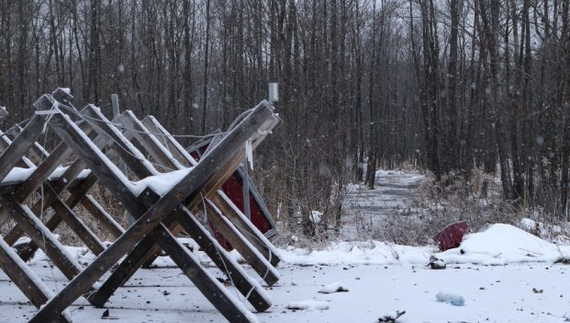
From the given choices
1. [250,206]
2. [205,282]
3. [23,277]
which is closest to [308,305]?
[205,282]

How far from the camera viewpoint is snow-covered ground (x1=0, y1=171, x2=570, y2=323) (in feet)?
14.6

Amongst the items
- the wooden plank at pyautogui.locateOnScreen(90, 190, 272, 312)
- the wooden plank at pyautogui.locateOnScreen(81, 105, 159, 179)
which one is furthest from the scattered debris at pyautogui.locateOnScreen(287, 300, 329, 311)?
the wooden plank at pyautogui.locateOnScreen(81, 105, 159, 179)

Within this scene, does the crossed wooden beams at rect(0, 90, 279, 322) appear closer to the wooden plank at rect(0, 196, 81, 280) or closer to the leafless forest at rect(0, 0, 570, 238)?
the wooden plank at rect(0, 196, 81, 280)

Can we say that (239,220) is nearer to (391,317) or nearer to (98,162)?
(391,317)

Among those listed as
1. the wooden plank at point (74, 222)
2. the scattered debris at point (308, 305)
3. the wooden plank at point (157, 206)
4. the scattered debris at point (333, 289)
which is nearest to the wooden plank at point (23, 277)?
the wooden plank at point (157, 206)

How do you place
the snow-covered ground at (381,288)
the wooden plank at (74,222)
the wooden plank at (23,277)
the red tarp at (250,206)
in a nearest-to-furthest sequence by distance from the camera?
Answer: the wooden plank at (23,277)
the snow-covered ground at (381,288)
the wooden plank at (74,222)
the red tarp at (250,206)

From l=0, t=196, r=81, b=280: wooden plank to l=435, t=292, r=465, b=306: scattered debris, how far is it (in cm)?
280

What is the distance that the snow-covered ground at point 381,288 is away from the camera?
444cm

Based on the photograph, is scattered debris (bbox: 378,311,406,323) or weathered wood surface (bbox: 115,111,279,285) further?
weathered wood surface (bbox: 115,111,279,285)

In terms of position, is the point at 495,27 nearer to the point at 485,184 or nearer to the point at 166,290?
the point at 485,184

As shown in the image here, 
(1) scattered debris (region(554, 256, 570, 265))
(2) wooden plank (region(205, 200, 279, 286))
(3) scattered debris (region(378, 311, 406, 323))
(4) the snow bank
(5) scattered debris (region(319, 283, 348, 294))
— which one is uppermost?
(2) wooden plank (region(205, 200, 279, 286))

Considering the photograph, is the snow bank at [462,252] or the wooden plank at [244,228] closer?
the wooden plank at [244,228]

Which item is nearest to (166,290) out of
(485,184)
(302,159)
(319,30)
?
(302,159)

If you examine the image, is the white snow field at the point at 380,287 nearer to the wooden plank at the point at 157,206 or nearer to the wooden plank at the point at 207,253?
the wooden plank at the point at 207,253
